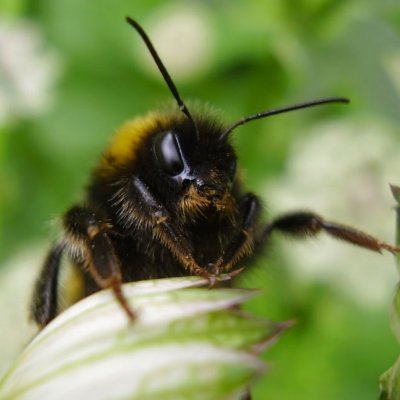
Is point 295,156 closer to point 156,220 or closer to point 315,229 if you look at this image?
point 315,229

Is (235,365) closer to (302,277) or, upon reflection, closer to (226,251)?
(226,251)

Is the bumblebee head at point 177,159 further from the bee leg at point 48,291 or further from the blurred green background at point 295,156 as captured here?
the blurred green background at point 295,156

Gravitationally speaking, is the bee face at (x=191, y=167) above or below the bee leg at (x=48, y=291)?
above

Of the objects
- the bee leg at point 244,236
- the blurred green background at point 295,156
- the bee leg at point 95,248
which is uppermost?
the bee leg at point 95,248

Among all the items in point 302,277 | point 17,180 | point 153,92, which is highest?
point 17,180

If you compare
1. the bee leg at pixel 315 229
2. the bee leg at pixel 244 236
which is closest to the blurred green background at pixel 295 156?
the bee leg at pixel 315 229

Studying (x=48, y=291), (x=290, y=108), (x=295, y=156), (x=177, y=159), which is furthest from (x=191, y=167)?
(x=295, y=156)

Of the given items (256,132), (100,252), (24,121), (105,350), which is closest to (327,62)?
(256,132)
